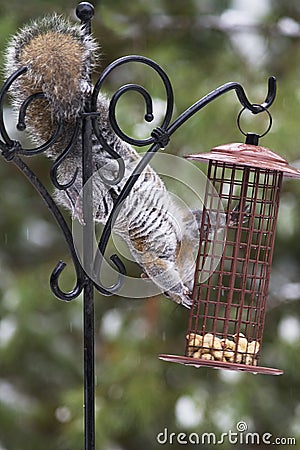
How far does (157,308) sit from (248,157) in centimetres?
139

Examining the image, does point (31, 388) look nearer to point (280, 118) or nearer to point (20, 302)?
point (20, 302)

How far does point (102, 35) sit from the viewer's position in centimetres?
271

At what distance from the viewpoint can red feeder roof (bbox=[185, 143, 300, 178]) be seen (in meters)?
1.20

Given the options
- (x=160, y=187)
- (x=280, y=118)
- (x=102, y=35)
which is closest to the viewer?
(x=160, y=187)

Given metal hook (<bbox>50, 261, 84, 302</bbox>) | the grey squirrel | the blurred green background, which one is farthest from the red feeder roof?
the blurred green background

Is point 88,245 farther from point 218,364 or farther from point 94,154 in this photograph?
point 218,364

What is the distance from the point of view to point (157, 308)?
8.39 ft

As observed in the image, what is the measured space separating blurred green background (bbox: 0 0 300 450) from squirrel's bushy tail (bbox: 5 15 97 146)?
1203 mm

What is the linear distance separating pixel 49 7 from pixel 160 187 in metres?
1.54

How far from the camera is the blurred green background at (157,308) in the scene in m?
2.46

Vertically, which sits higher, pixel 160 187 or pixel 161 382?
pixel 160 187

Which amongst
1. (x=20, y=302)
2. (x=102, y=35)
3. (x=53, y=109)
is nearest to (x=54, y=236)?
(x=20, y=302)

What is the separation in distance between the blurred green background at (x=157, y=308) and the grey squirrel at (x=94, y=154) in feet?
3.50

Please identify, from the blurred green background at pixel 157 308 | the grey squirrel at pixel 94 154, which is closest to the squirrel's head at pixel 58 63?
the grey squirrel at pixel 94 154
